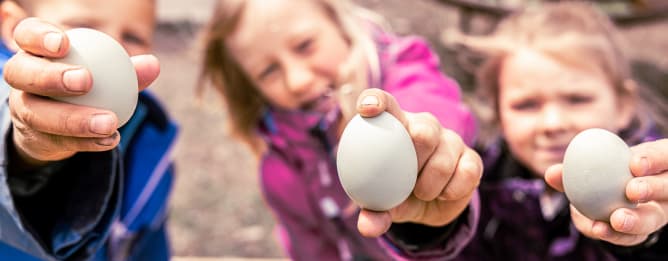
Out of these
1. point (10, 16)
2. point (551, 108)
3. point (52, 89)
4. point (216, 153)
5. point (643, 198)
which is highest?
point (52, 89)

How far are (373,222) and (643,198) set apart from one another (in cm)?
26

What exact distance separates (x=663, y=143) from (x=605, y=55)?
62 cm

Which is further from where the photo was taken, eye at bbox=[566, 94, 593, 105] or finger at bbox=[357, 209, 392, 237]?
eye at bbox=[566, 94, 593, 105]

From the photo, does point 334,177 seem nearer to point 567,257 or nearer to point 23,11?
point 567,257

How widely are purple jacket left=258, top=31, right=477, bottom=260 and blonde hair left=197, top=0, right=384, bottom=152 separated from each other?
0.05 m

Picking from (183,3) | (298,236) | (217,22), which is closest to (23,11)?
(217,22)

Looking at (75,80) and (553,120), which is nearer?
(75,80)

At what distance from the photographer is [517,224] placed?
1.26m

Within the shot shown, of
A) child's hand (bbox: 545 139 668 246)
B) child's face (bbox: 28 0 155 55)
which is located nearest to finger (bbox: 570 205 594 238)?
child's hand (bbox: 545 139 668 246)

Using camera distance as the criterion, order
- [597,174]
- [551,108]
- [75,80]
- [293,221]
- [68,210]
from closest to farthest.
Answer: [75,80] → [597,174] → [68,210] → [551,108] → [293,221]

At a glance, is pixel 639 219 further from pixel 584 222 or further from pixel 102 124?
pixel 102 124

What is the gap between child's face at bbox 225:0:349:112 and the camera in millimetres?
1281

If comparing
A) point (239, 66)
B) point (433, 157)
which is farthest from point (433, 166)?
point (239, 66)

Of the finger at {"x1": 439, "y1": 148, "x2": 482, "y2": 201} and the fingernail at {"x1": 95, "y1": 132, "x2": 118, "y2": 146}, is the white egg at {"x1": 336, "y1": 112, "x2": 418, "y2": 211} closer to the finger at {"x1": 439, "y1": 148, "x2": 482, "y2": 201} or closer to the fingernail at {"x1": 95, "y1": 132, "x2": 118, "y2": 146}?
the finger at {"x1": 439, "y1": 148, "x2": 482, "y2": 201}
